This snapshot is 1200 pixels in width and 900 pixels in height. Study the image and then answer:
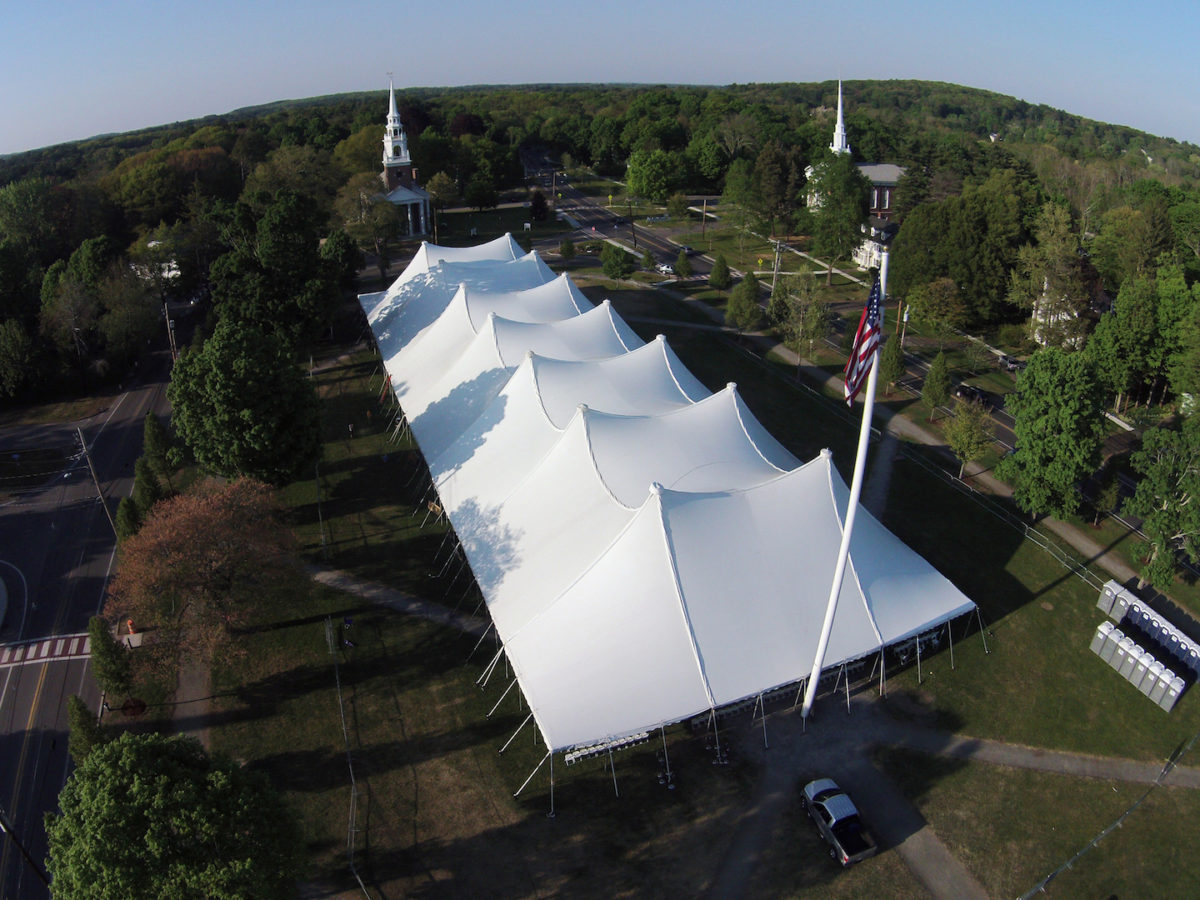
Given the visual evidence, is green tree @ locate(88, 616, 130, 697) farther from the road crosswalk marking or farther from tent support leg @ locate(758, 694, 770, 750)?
tent support leg @ locate(758, 694, 770, 750)

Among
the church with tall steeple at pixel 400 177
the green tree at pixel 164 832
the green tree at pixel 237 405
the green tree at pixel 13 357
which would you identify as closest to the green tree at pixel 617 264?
the church with tall steeple at pixel 400 177

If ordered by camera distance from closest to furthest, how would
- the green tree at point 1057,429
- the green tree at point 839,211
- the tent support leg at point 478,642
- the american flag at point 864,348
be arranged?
the american flag at point 864,348
the tent support leg at point 478,642
the green tree at point 1057,429
the green tree at point 839,211

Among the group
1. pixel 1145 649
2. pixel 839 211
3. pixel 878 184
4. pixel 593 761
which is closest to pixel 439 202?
pixel 839 211

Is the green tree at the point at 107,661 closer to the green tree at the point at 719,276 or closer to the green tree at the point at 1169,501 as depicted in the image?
the green tree at the point at 1169,501

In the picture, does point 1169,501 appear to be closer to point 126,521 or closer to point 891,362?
point 891,362

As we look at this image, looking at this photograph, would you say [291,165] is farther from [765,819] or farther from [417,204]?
[765,819]

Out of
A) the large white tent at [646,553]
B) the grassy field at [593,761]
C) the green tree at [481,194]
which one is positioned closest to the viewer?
the grassy field at [593,761]
